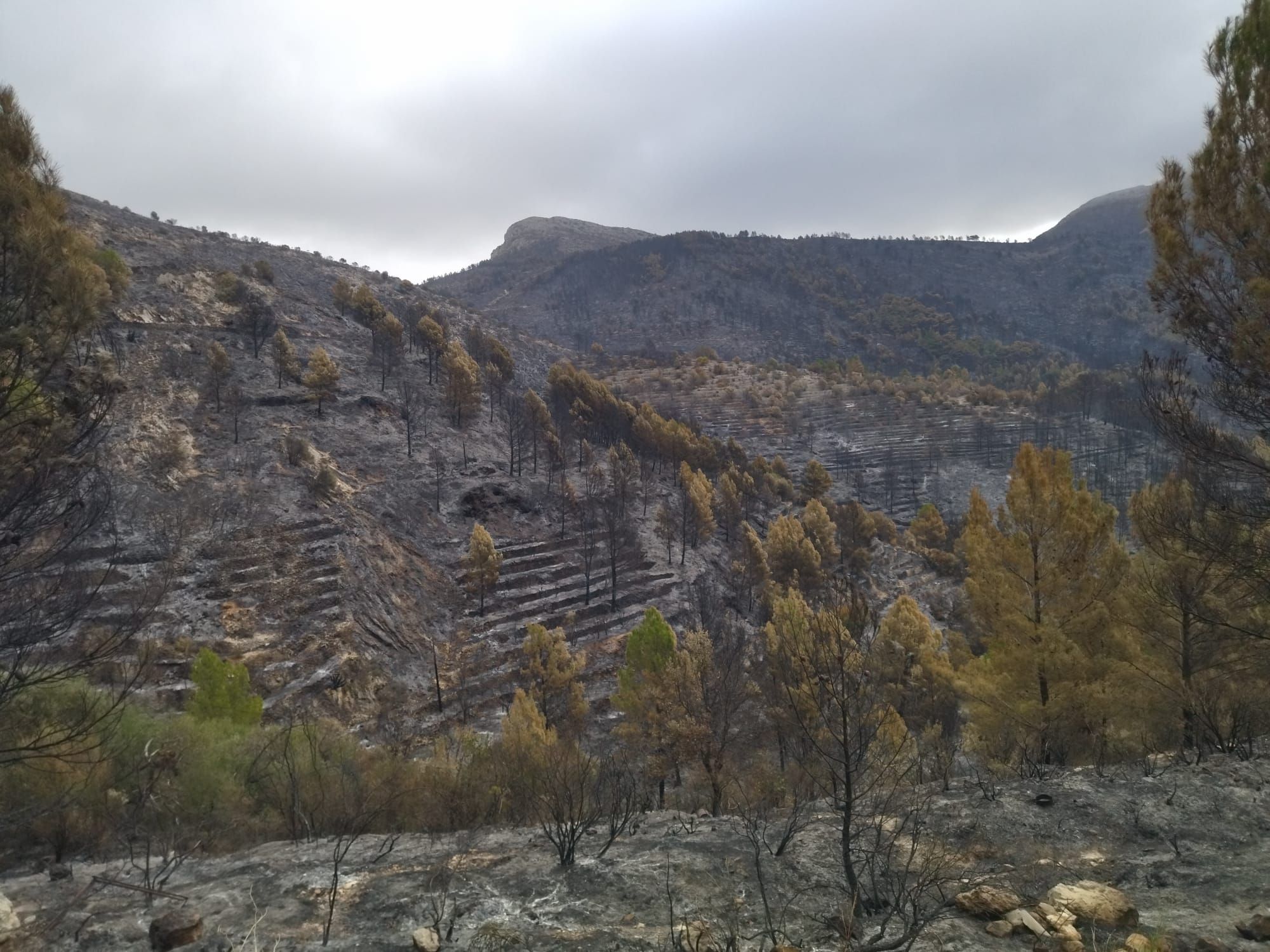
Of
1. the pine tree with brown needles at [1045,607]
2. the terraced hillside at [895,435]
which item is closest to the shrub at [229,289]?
the terraced hillside at [895,435]

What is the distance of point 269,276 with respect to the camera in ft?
233

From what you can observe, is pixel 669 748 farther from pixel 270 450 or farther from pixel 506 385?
pixel 506 385

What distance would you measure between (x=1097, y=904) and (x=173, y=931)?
360 inches

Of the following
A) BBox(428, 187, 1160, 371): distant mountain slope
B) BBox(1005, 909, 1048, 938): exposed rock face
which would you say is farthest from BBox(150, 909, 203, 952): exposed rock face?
BBox(428, 187, 1160, 371): distant mountain slope

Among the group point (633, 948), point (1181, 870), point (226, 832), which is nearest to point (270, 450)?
point (226, 832)

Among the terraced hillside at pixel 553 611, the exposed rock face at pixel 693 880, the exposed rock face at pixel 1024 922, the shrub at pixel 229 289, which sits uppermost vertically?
the shrub at pixel 229 289

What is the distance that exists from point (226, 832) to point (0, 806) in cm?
380

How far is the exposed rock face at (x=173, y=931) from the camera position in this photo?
6.82 metres

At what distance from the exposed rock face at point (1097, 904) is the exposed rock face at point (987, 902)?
1.16 feet

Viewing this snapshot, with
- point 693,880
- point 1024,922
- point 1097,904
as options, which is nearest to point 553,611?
point 693,880

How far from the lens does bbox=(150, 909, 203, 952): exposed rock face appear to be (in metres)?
6.82

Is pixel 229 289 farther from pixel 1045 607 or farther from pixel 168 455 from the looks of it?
pixel 1045 607

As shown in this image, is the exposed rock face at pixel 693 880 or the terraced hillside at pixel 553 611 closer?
the exposed rock face at pixel 693 880

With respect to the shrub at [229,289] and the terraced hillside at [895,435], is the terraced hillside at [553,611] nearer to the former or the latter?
the shrub at [229,289]
